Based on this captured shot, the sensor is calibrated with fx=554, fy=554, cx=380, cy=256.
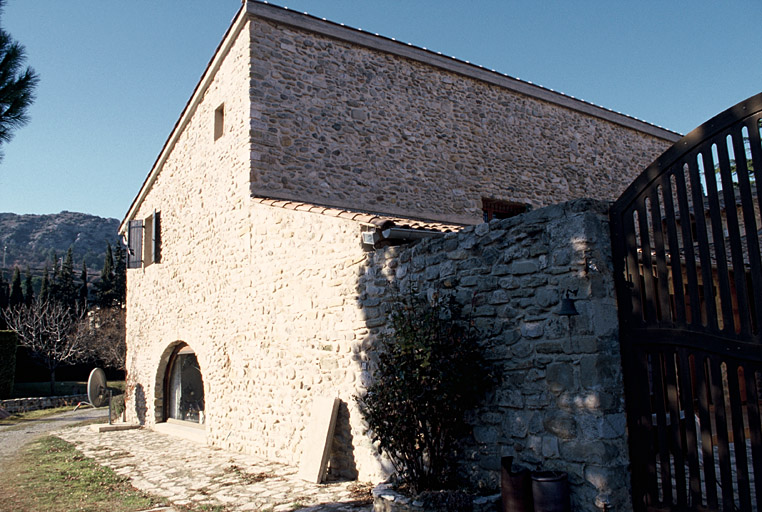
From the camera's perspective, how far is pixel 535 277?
14.0 feet

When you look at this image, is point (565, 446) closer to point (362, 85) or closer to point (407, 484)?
point (407, 484)

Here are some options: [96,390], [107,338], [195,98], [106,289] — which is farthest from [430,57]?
[106,289]

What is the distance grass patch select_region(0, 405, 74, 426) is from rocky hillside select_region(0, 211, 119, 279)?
3118 inches

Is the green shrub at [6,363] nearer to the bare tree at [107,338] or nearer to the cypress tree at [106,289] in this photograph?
the bare tree at [107,338]

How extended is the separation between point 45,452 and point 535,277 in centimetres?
993

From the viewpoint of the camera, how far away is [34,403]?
2200cm

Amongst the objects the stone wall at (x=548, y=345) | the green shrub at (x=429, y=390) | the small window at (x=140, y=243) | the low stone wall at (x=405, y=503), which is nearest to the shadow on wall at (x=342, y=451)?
the green shrub at (x=429, y=390)

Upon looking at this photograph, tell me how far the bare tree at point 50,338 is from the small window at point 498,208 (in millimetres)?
23936

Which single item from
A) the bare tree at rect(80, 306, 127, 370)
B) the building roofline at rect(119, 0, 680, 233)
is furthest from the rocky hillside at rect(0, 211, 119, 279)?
the building roofline at rect(119, 0, 680, 233)

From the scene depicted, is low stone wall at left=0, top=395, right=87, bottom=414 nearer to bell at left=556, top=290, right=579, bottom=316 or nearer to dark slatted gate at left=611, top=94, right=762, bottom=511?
bell at left=556, top=290, right=579, bottom=316

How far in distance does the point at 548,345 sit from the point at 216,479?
15.1 feet

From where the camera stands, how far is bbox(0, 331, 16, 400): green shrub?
22281 millimetres

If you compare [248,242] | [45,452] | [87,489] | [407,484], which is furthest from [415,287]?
[45,452]

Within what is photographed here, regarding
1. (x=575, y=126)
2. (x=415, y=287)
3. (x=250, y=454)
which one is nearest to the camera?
(x=415, y=287)
